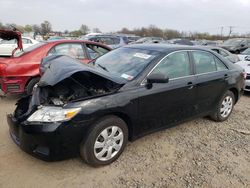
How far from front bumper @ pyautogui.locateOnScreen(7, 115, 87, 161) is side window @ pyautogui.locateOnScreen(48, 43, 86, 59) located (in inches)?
120

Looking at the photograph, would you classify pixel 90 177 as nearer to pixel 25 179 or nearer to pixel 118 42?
pixel 25 179

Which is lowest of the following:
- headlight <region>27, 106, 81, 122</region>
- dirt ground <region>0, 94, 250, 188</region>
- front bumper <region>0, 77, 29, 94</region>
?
dirt ground <region>0, 94, 250, 188</region>

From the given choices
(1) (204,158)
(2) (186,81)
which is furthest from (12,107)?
(1) (204,158)

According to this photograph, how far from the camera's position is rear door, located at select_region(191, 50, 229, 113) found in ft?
13.0

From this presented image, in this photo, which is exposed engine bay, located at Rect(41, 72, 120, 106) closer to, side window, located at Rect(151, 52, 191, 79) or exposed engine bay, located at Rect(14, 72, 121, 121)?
exposed engine bay, located at Rect(14, 72, 121, 121)

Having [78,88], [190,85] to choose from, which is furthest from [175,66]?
[78,88]

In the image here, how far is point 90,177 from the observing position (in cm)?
279

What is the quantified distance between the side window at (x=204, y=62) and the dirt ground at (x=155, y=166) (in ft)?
3.75

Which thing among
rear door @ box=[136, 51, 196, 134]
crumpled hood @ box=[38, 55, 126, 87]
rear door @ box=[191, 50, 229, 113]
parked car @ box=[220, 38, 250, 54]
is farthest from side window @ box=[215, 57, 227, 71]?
parked car @ box=[220, 38, 250, 54]

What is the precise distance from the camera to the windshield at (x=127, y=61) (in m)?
3.33

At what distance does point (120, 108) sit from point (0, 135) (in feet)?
6.97

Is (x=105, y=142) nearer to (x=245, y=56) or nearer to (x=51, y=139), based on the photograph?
(x=51, y=139)

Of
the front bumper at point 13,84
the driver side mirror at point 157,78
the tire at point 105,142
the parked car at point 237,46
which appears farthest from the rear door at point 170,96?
the parked car at point 237,46

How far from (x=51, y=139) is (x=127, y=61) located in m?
1.70
